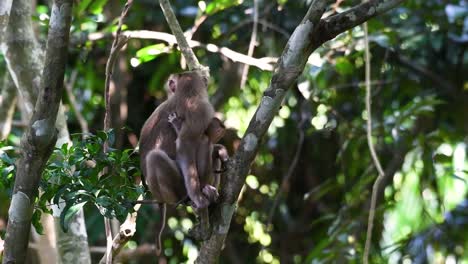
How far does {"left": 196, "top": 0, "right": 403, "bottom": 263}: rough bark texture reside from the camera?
3.15m

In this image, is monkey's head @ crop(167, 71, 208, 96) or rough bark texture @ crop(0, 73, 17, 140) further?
rough bark texture @ crop(0, 73, 17, 140)

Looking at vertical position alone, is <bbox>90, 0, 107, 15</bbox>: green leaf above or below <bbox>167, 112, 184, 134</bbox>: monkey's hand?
above

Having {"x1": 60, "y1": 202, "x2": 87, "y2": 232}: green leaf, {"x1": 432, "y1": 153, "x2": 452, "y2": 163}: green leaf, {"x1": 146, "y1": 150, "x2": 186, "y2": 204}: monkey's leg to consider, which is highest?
{"x1": 60, "y1": 202, "x2": 87, "y2": 232}: green leaf

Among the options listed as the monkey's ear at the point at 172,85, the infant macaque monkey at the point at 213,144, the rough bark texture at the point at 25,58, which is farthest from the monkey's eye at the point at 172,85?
the rough bark texture at the point at 25,58

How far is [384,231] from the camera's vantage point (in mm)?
6062

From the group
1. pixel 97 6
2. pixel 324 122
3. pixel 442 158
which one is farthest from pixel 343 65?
pixel 97 6

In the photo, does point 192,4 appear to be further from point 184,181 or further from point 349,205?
point 184,181

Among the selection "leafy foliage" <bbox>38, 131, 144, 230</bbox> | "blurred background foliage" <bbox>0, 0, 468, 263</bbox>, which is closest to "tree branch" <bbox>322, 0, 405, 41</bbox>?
"leafy foliage" <bbox>38, 131, 144, 230</bbox>

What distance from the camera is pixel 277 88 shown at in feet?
10.5

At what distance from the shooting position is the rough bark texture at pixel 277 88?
3.15 m

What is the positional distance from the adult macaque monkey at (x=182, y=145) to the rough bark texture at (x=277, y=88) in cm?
81

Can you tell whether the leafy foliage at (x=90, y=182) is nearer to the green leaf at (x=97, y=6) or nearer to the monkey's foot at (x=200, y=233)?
the monkey's foot at (x=200, y=233)

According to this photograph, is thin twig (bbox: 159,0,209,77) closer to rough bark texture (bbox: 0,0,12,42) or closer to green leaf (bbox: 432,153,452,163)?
rough bark texture (bbox: 0,0,12,42)

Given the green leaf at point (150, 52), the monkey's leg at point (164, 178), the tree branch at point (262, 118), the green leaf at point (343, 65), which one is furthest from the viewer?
the green leaf at point (343, 65)
